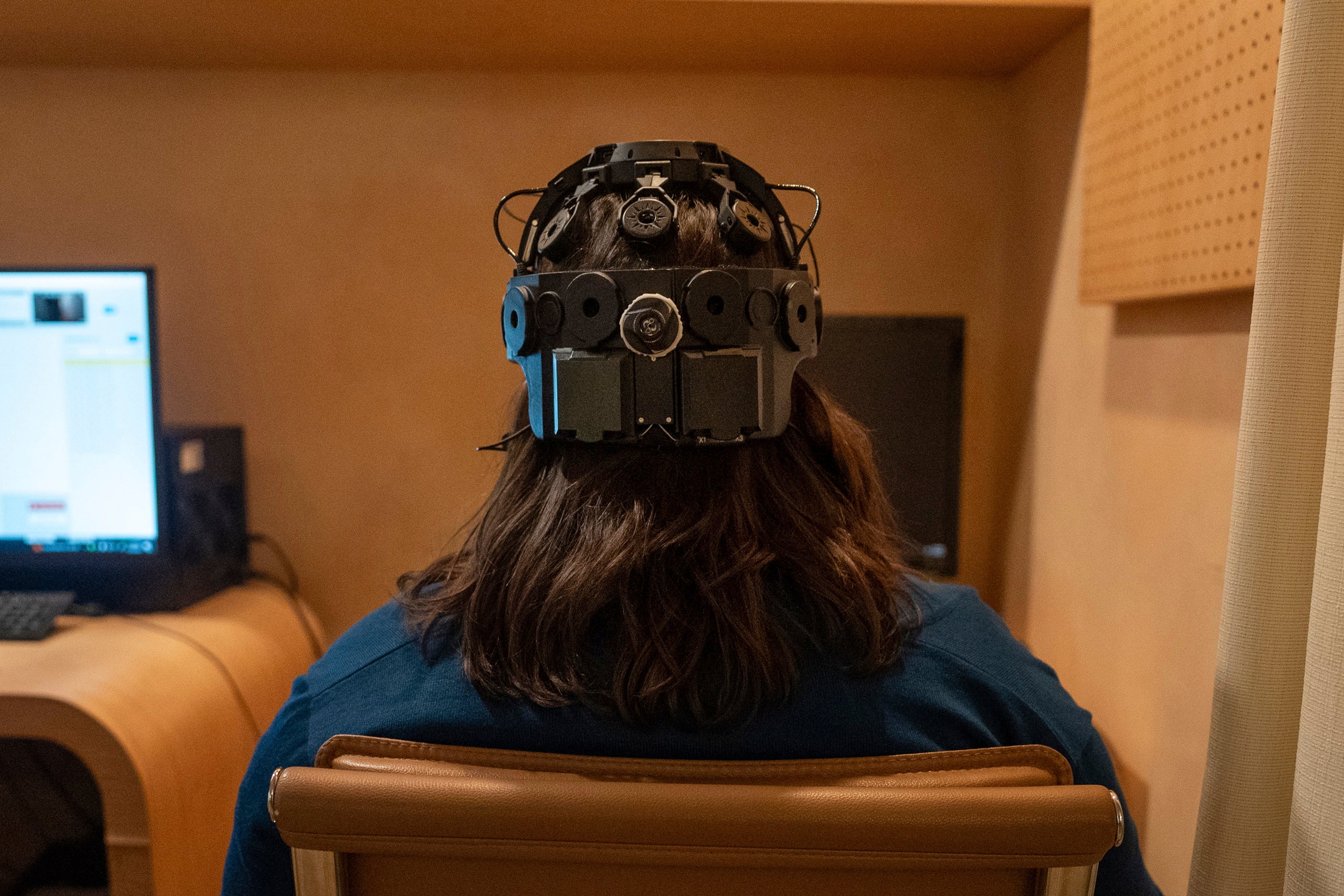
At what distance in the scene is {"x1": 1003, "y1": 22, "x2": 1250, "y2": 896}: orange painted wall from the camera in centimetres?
102

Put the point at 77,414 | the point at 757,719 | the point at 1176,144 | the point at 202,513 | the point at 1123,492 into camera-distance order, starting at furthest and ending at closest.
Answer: the point at 202,513, the point at 77,414, the point at 1123,492, the point at 1176,144, the point at 757,719

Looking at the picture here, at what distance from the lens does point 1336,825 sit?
563 millimetres

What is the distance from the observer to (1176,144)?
104cm

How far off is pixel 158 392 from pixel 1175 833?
1555 millimetres

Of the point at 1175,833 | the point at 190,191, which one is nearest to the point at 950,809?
the point at 1175,833

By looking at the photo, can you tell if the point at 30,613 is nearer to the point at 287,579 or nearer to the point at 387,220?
the point at 287,579

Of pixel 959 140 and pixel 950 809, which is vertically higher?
pixel 959 140

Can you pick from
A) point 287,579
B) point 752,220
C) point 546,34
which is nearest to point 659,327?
point 752,220

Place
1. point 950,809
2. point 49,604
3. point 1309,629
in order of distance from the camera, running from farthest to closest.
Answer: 1. point 49,604
2. point 1309,629
3. point 950,809

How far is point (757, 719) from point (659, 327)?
0.28m

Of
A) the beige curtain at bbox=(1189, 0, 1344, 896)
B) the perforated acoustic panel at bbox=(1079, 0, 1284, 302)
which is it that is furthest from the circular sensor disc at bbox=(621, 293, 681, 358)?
the perforated acoustic panel at bbox=(1079, 0, 1284, 302)

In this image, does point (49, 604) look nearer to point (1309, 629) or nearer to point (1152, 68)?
point (1309, 629)

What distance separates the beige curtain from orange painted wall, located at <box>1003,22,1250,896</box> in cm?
35

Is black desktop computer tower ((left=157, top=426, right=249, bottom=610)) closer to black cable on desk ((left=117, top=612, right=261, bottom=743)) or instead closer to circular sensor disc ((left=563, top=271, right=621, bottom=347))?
black cable on desk ((left=117, top=612, right=261, bottom=743))
